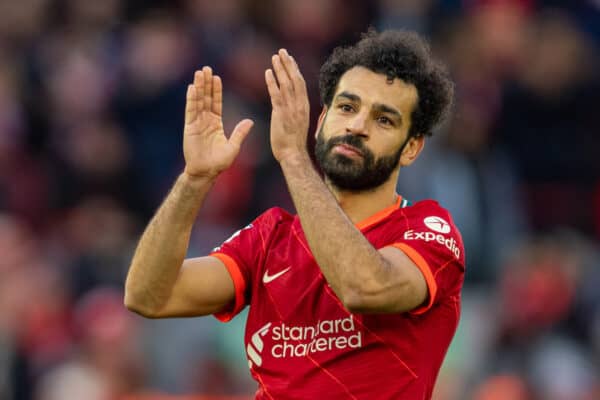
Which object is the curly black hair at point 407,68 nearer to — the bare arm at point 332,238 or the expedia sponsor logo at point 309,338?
the bare arm at point 332,238

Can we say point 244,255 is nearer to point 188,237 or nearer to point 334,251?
point 188,237

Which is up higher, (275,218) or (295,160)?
(295,160)

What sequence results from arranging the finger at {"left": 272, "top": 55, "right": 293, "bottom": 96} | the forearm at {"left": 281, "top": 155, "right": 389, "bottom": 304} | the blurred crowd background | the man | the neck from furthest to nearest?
the blurred crowd background
the neck
the finger at {"left": 272, "top": 55, "right": 293, "bottom": 96}
the man
the forearm at {"left": 281, "top": 155, "right": 389, "bottom": 304}

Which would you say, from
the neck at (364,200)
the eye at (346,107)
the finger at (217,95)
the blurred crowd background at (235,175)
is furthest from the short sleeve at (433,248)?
the blurred crowd background at (235,175)

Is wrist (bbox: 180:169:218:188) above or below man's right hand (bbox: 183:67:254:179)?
below

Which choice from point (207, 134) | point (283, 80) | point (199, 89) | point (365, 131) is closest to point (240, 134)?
point (207, 134)

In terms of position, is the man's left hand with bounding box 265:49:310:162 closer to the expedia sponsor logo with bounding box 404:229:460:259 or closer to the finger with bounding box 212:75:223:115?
the finger with bounding box 212:75:223:115

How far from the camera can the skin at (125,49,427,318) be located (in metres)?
4.51

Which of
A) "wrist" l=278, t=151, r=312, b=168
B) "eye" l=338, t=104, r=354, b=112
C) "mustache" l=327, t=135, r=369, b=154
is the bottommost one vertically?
"wrist" l=278, t=151, r=312, b=168

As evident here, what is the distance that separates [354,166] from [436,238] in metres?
0.41

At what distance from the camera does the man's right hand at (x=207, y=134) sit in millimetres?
4938

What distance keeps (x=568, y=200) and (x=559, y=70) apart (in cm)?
115

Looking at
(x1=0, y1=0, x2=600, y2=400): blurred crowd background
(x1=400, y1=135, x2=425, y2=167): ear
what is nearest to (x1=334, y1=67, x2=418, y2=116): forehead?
(x1=400, y1=135, x2=425, y2=167): ear

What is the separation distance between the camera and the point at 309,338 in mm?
4852
